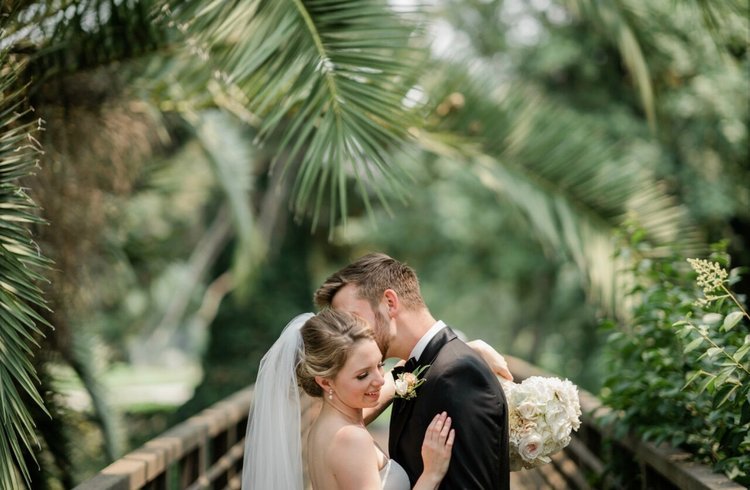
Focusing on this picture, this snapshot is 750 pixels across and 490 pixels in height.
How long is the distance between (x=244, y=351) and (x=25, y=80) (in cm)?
614

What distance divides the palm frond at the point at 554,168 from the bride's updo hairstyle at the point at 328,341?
2.76 m

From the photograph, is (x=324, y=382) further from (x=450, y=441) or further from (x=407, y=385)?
(x=450, y=441)

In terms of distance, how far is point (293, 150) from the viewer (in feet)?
10.3

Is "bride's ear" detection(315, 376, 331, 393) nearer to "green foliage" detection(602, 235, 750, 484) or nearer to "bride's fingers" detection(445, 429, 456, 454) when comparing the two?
"bride's fingers" detection(445, 429, 456, 454)

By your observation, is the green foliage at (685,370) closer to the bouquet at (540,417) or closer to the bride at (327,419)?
the bouquet at (540,417)

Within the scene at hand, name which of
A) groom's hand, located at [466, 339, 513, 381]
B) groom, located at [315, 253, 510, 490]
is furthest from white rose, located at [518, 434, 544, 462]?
groom's hand, located at [466, 339, 513, 381]

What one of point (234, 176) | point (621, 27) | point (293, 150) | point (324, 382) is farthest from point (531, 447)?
point (234, 176)

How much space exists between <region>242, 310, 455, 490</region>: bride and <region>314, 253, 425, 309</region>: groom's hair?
4.9 inches

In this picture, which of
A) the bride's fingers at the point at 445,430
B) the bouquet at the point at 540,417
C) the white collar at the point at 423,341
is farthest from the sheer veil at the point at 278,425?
the bouquet at the point at 540,417

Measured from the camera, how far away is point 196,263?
1128 cm

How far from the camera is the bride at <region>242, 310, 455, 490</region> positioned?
115 inches

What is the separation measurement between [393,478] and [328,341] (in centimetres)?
56

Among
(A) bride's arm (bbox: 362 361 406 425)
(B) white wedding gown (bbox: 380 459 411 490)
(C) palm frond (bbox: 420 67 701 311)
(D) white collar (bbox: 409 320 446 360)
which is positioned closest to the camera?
(B) white wedding gown (bbox: 380 459 411 490)

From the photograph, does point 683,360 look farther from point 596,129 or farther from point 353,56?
point 596,129
